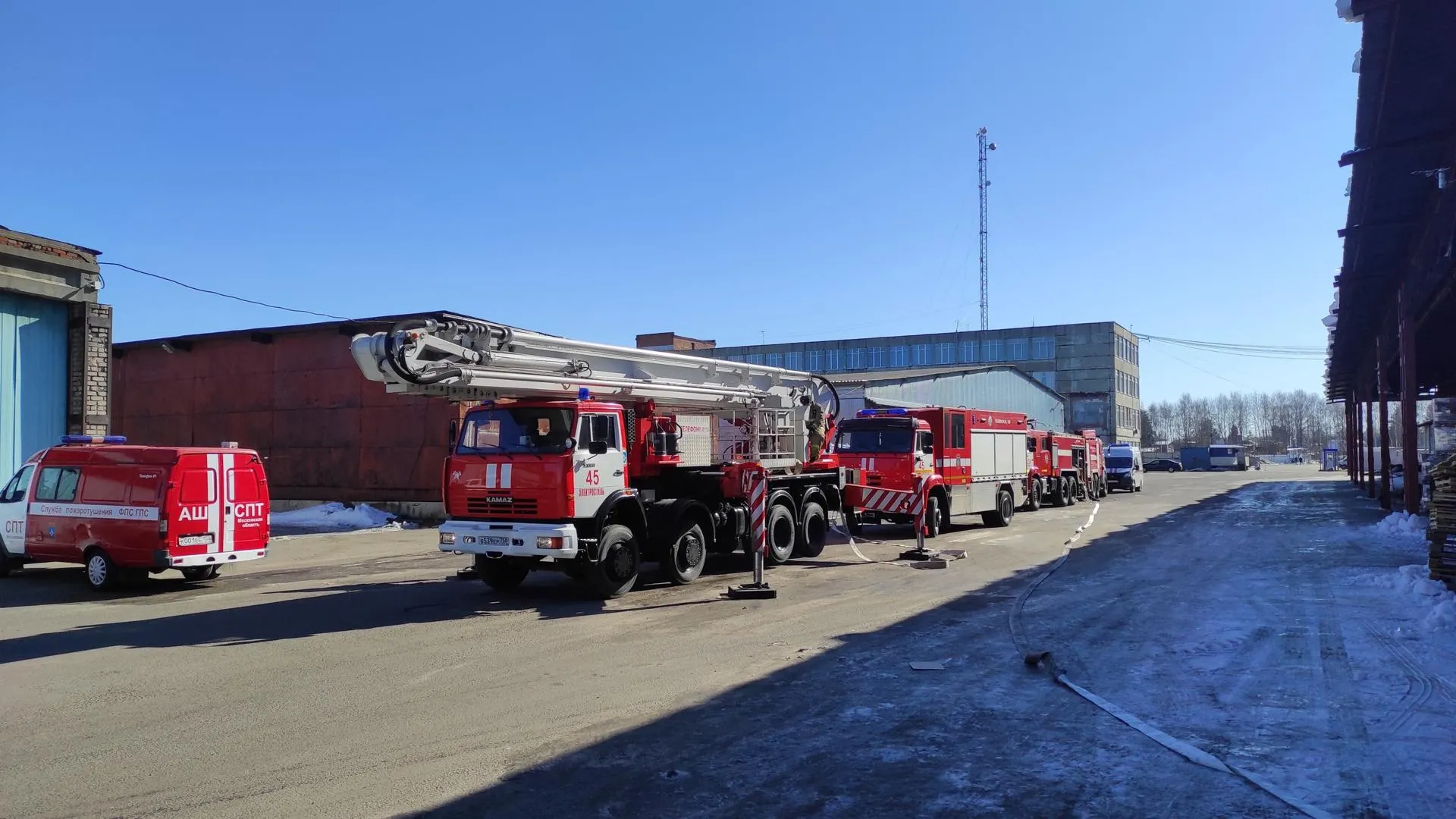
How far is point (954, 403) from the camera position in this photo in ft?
151

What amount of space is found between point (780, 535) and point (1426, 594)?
29.1ft

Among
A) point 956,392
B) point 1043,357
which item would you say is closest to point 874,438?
point 956,392

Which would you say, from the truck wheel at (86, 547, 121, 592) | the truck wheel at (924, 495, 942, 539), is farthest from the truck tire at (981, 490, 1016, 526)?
the truck wheel at (86, 547, 121, 592)

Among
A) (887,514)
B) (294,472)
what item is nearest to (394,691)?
(887,514)

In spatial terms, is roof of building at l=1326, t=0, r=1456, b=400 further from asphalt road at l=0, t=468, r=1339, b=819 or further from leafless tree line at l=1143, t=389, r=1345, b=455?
leafless tree line at l=1143, t=389, r=1345, b=455

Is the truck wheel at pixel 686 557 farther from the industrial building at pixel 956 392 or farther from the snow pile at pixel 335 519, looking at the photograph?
the snow pile at pixel 335 519

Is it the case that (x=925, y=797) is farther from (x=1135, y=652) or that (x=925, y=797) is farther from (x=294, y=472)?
(x=294, y=472)

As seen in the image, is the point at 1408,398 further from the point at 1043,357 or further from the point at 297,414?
the point at 1043,357

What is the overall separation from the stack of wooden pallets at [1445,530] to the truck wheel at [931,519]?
10.6m

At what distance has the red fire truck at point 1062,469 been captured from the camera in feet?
97.3

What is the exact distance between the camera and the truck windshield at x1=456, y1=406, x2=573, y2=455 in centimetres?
1161

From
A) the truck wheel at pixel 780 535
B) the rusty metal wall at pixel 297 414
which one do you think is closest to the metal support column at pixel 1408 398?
the truck wheel at pixel 780 535

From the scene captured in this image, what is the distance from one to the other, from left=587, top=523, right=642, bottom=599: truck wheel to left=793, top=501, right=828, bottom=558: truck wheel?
478 cm

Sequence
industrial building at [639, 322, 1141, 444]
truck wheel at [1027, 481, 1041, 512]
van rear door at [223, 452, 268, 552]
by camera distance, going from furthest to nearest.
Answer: industrial building at [639, 322, 1141, 444] < truck wheel at [1027, 481, 1041, 512] < van rear door at [223, 452, 268, 552]
